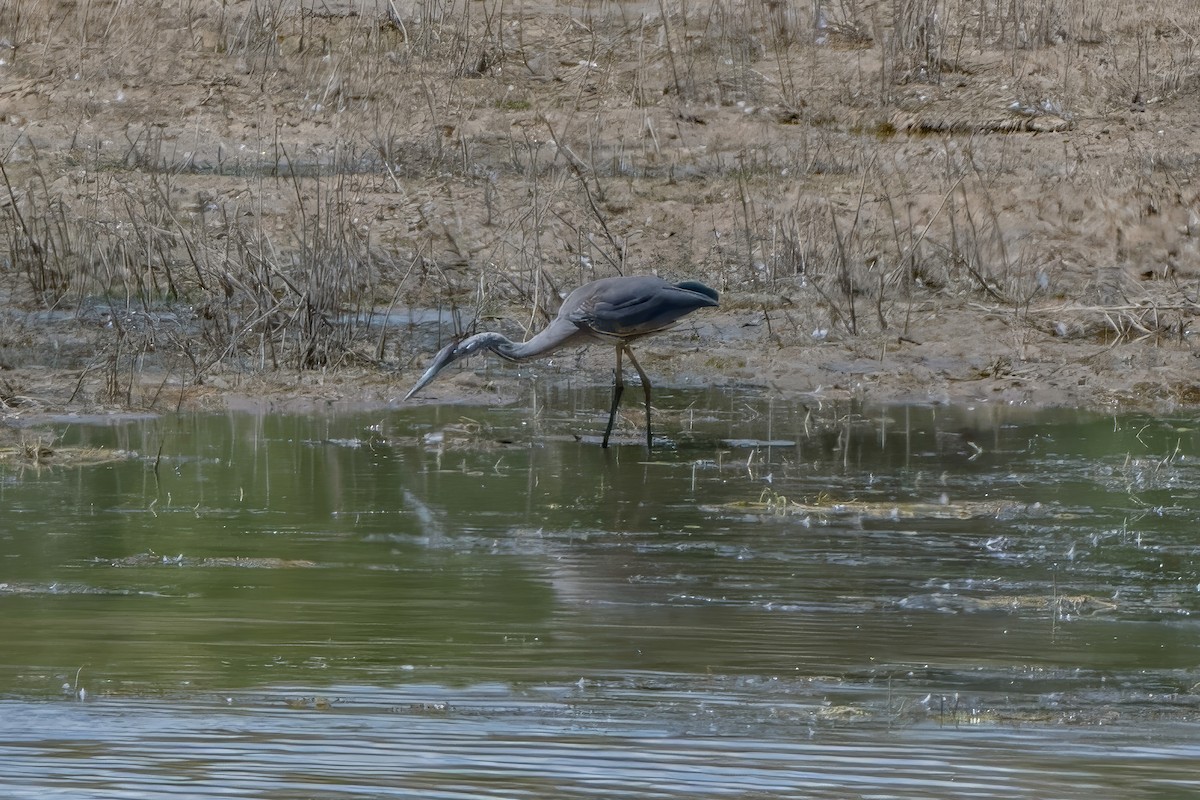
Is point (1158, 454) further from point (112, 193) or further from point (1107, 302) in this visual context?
point (112, 193)

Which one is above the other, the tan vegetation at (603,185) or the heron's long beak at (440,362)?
the tan vegetation at (603,185)

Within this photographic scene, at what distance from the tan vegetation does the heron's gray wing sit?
5.51ft

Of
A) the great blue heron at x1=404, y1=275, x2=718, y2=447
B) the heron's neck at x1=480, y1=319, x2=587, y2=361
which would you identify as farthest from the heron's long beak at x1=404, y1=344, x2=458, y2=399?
the heron's neck at x1=480, y1=319, x2=587, y2=361

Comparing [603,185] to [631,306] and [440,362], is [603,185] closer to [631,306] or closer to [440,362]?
[631,306]

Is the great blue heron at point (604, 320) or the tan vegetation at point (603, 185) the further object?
the tan vegetation at point (603, 185)

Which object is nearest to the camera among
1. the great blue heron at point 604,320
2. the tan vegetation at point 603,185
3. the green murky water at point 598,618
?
the green murky water at point 598,618

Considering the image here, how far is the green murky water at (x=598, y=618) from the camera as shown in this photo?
4230 millimetres

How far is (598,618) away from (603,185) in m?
10.3

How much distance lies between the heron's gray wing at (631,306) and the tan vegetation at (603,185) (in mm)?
1681

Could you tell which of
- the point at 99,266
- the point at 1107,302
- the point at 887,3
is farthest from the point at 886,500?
the point at 887,3

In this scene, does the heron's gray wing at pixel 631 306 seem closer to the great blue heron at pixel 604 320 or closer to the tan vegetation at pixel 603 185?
the great blue heron at pixel 604 320

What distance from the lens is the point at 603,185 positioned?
51.8 feet

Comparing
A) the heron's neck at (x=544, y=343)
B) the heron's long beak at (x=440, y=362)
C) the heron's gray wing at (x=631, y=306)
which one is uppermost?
the heron's gray wing at (x=631, y=306)

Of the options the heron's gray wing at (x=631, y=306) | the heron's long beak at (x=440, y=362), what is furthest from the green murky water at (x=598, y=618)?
the heron's gray wing at (x=631, y=306)
